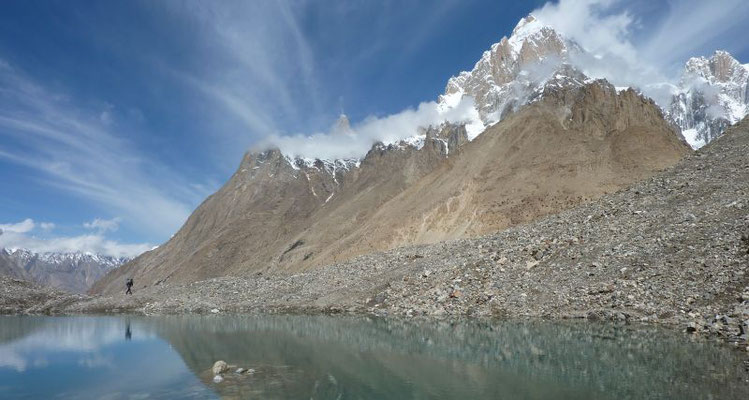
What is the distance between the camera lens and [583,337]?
24.8 meters

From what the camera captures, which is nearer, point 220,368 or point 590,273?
point 220,368

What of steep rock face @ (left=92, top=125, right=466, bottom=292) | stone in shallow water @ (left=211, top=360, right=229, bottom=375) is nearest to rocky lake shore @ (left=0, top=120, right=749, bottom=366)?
stone in shallow water @ (left=211, top=360, right=229, bottom=375)

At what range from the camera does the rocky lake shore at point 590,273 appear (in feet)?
90.5

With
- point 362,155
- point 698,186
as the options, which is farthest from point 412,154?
point 698,186

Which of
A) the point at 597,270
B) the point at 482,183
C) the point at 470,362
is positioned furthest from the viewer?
the point at 482,183

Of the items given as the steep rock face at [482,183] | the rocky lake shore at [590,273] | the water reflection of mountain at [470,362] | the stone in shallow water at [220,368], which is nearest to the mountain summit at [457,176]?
the steep rock face at [482,183]

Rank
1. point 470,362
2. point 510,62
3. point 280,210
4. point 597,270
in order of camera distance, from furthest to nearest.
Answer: point 280,210 → point 510,62 → point 597,270 → point 470,362

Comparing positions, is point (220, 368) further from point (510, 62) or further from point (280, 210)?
point (280, 210)

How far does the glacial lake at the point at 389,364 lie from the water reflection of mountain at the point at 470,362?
5cm

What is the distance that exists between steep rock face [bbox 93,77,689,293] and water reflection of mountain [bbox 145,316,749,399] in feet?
122

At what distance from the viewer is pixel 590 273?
33875 millimetres

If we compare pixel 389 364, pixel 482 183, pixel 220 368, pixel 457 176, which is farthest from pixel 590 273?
pixel 457 176

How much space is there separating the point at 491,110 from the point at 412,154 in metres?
25.9

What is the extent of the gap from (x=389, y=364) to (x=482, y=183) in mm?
54715
